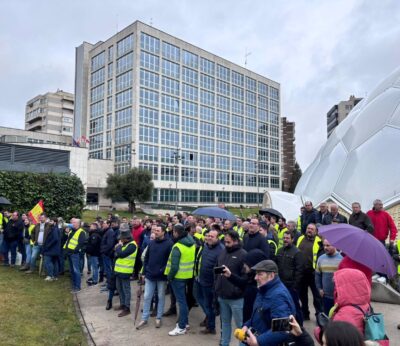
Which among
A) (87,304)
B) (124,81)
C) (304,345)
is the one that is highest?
(124,81)

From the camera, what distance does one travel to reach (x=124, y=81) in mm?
59344

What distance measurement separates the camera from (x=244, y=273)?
16.1ft

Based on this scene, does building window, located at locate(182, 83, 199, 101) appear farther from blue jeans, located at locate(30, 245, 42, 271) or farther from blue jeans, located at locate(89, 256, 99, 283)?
blue jeans, located at locate(89, 256, 99, 283)

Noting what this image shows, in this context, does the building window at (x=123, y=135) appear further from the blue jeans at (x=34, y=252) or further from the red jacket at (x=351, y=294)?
the red jacket at (x=351, y=294)

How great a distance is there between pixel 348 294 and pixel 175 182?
194 feet

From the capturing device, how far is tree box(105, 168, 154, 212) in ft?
154

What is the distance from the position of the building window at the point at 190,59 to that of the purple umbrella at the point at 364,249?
64.0 m

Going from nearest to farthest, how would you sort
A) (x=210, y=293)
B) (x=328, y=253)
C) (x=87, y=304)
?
1. (x=328, y=253)
2. (x=210, y=293)
3. (x=87, y=304)

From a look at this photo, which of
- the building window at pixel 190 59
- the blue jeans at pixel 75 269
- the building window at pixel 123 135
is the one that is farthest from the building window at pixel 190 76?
the blue jeans at pixel 75 269

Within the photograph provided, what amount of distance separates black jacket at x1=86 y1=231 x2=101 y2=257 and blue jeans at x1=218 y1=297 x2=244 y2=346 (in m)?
5.72

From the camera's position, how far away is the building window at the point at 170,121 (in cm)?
6056

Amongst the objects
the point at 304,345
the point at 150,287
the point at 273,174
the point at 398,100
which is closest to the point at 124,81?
the point at 273,174

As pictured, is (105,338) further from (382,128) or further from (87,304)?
(382,128)

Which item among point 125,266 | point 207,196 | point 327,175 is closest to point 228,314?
point 125,266
